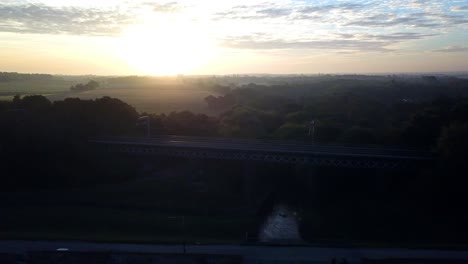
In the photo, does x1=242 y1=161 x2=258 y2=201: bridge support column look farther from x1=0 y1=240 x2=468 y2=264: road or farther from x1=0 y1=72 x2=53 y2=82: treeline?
x1=0 y1=72 x2=53 y2=82: treeline

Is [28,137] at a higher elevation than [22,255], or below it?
higher

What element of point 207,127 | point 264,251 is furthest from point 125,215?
point 207,127

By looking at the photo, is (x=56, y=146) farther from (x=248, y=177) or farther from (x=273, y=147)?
(x=273, y=147)

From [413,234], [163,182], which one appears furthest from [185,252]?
[163,182]

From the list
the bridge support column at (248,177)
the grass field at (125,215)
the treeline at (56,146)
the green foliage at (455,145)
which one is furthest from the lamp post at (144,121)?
the green foliage at (455,145)

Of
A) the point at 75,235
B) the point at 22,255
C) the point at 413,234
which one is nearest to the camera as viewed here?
the point at 22,255

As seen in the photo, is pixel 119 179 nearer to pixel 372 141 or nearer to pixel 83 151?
pixel 83 151
